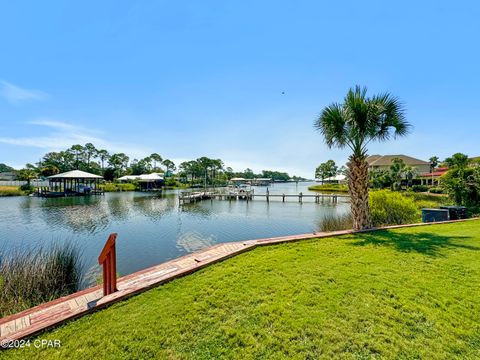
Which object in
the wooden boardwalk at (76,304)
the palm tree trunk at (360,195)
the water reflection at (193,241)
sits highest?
the palm tree trunk at (360,195)

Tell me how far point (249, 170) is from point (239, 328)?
14434 cm

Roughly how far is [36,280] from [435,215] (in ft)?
45.0

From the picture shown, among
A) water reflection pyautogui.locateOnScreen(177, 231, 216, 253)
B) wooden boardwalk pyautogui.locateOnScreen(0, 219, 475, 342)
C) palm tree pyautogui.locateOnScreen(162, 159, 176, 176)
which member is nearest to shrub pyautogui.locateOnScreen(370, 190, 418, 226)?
water reflection pyautogui.locateOnScreen(177, 231, 216, 253)

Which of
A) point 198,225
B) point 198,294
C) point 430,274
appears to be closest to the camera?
point 198,294

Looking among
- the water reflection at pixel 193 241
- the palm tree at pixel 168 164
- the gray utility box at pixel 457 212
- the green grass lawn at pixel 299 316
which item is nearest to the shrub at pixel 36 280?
the green grass lawn at pixel 299 316

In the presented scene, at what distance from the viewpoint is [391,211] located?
11125 mm

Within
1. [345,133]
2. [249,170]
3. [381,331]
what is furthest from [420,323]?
[249,170]

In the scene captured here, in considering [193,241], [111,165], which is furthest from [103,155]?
[193,241]

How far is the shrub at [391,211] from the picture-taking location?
1098 cm

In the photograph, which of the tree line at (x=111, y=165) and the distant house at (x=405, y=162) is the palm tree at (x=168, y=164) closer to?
the tree line at (x=111, y=165)

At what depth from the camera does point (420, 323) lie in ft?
8.99

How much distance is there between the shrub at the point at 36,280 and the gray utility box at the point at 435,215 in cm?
1284

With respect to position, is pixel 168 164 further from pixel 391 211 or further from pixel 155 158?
pixel 391 211

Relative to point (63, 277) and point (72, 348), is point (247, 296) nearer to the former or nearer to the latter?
point (72, 348)
